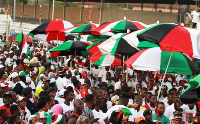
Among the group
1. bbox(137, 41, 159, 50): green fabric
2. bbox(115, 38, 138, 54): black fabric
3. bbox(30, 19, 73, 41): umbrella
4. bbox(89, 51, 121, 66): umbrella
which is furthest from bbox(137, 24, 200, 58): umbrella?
bbox(30, 19, 73, 41): umbrella

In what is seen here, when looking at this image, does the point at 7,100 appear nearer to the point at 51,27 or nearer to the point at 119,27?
the point at 119,27

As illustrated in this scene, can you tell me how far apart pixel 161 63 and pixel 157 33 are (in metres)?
1.01

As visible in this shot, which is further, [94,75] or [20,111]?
[94,75]

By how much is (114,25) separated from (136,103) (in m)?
5.40

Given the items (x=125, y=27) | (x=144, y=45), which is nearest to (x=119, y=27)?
(x=125, y=27)

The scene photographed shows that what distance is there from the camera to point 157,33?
10492 millimetres

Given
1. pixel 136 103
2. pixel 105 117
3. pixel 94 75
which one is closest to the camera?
pixel 105 117

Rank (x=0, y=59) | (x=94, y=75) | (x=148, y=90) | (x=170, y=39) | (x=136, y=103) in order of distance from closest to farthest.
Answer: (x=136, y=103) → (x=170, y=39) → (x=148, y=90) → (x=94, y=75) → (x=0, y=59)

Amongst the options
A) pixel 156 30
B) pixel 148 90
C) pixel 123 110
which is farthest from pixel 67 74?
pixel 123 110

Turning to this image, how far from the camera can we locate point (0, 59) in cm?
1891

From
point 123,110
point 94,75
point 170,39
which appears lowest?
point 94,75

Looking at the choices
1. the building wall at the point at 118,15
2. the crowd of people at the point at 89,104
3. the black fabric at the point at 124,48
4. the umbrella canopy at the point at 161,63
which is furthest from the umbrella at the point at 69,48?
the building wall at the point at 118,15

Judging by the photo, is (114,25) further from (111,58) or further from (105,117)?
(105,117)

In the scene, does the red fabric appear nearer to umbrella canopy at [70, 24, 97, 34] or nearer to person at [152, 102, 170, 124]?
person at [152, 102, 170, 124]
